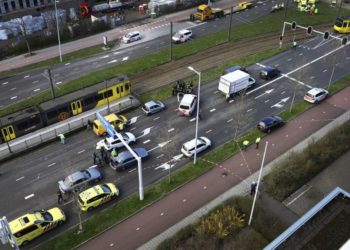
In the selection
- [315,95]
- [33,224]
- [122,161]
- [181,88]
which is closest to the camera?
[33,224]

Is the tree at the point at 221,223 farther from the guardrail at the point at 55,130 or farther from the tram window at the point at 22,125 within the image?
the tram window at the point at 22,125

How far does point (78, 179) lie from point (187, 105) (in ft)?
54.9

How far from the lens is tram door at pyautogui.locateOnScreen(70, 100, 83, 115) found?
4591 centimetres

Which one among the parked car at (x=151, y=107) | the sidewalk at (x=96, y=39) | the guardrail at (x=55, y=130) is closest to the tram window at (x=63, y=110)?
the guardrail at (x=55, y=130)

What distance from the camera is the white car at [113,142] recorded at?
41.0 m

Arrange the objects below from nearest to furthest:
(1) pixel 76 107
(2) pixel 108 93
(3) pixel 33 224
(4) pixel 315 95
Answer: (3) pixel 33 224, (1) pixel 76 107, (2) pixel 108 93, (4) pixel 315 95

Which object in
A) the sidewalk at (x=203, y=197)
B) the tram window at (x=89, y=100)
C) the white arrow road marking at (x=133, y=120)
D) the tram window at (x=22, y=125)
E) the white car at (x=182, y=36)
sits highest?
the white car at (x=182, y=36)

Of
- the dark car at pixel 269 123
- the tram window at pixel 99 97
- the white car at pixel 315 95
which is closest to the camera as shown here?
the dark car at pixel 269 123

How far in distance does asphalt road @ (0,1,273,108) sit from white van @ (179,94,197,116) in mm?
17431

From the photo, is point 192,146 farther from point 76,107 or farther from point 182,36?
point 182,36

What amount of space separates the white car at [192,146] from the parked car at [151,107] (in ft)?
26.0

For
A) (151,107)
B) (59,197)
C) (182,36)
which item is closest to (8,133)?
(59,197)

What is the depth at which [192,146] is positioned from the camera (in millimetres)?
40406

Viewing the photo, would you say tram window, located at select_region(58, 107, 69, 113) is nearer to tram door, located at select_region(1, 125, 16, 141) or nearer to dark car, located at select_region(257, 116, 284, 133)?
tram door, located at select_region(1, 125, 16, 141)
